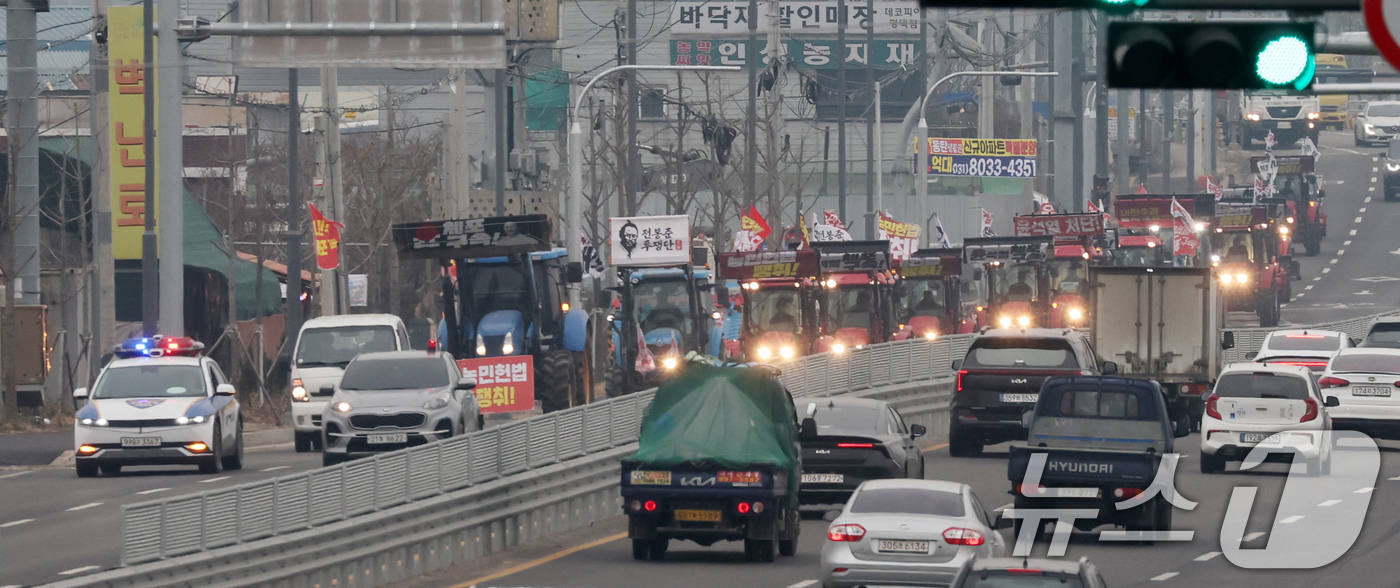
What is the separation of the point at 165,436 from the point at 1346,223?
224 feet

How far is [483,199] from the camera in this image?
58812mm

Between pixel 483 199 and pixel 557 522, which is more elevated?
pixel 483 199

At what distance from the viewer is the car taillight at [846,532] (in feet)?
52.1

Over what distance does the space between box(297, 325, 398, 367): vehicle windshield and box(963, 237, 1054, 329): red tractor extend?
1853 cm

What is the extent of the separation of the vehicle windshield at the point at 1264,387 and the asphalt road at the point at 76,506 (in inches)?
467

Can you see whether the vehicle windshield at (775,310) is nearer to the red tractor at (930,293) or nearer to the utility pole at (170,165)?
the red tractor at (930,293)

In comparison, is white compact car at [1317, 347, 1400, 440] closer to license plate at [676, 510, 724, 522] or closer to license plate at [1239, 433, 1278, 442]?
license plate at [1239, 433, 1278, 442]

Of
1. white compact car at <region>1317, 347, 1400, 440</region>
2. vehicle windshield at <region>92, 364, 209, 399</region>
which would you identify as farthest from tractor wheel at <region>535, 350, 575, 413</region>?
white compact car at <region>1317, 347, 1400, 440</region>

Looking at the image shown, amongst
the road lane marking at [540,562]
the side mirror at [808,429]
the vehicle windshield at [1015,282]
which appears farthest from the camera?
the vehicle windshield at [1015,282]

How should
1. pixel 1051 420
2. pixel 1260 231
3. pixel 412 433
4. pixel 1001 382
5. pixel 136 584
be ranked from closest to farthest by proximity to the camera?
pixel 136 584 → pixel 1051 420 → pixel 412 433 → pixel 1001 382 → pixel 1260 231

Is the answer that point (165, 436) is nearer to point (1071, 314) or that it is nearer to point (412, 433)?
point (412, 433)

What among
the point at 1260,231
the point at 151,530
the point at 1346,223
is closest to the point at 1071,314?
the point at 1260,231

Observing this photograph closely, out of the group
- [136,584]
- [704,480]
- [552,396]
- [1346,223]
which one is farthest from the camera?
[1346,223]

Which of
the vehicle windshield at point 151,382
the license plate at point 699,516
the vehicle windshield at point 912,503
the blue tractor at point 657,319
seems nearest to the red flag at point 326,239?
the blue tractor at point 657,319
